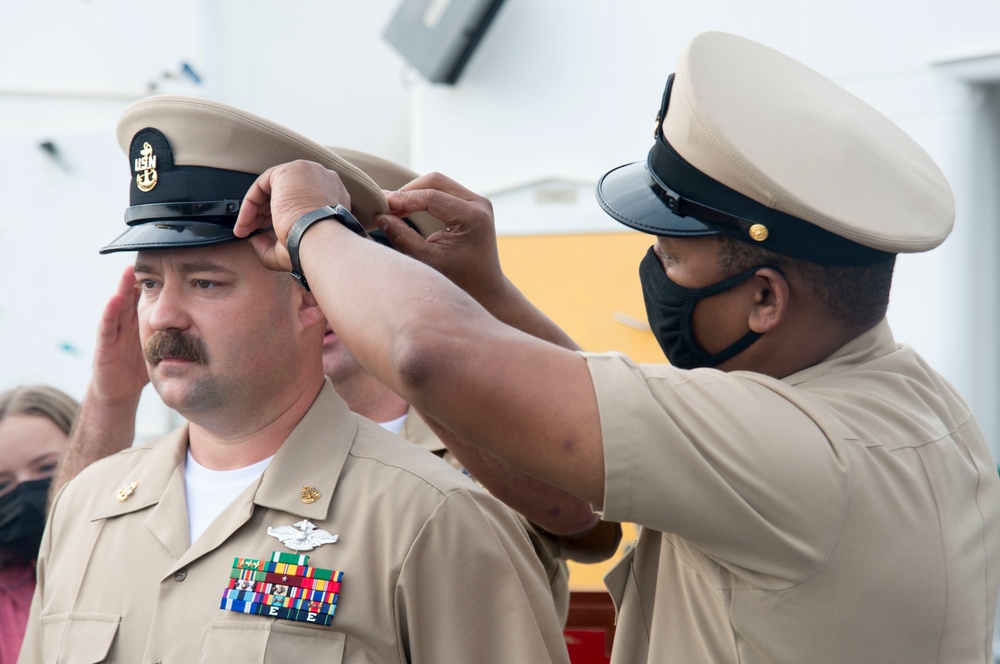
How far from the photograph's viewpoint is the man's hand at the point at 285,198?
1511 millimetres

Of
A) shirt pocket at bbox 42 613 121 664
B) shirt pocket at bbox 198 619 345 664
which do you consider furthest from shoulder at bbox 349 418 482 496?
shirt pocket at bbox 42 613 121 664

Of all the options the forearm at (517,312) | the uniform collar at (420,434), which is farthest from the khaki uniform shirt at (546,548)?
the forearm at (517,312)

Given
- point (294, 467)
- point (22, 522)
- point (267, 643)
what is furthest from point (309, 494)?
point (22, 522)

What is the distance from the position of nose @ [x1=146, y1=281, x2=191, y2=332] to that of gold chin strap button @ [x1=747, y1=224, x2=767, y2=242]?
1186 millimetres

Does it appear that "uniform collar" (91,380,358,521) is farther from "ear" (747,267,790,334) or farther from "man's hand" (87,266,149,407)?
"ear" (747,267,790,334)

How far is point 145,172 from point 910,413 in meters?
1.58

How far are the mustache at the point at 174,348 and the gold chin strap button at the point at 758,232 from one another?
45.8 inches

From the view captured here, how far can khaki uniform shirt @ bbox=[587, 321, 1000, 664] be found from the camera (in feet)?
4.30

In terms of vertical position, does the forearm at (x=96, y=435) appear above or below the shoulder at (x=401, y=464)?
below

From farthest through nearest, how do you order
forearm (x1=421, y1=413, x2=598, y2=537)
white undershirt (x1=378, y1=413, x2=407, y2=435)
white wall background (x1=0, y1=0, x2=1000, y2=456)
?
1. white wall background (x1=0, y1=0, x2=1000, y2=456)
2. white undershirt (x1=378, y1=413, x2=407, y2=435)
3. forearm (x1=421, y1=413, x2=598, y2=537)

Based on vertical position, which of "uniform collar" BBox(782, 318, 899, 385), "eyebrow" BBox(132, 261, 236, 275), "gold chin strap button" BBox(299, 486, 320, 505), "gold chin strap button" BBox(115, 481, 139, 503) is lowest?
"gold chin strap button" BBox(115, 481, 139, 503)

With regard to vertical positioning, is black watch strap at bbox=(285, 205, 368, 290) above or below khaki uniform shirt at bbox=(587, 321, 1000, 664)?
above

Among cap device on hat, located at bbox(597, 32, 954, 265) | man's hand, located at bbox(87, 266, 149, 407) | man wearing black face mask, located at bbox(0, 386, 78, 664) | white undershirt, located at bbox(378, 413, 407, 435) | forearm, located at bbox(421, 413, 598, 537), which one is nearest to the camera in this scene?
cap device on hat, located at bbox(597, 32, 954, 265)

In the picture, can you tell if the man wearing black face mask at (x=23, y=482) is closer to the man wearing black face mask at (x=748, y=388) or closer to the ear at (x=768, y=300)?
the man wearing black face mask at (x=748, y=388)
